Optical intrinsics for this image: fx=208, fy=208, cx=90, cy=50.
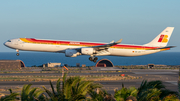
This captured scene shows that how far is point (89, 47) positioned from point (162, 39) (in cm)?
1888

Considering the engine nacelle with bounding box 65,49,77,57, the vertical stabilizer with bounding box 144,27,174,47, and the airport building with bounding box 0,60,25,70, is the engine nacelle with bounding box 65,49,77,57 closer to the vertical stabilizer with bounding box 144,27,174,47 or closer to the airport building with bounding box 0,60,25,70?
the vertical stabilizer with bounding box 144,27,174,47

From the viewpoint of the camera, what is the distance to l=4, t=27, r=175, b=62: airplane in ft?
147

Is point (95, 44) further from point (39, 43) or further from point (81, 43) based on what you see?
point (39, 43)

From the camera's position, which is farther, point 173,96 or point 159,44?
point 159,44

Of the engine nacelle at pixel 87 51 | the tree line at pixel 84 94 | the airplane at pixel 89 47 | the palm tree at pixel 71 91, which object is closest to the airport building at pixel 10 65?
the airplane at pixel 89 47

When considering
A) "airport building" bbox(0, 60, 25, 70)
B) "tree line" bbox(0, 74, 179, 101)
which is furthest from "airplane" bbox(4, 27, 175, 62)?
"tree line" bbox(0, 74, 179, 101)

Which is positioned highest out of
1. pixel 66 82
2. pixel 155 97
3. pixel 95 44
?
pixel 95 44

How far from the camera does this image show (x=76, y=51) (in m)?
45.9

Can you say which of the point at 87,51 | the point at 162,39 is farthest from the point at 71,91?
the point at 162,39

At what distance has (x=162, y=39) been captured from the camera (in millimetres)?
51844

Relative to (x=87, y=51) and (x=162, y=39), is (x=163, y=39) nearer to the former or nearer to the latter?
(x=162, y=39)

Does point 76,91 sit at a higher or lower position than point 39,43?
lower

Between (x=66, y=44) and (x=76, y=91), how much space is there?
34939mm

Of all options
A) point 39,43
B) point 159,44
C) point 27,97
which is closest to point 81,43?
point 39,43
